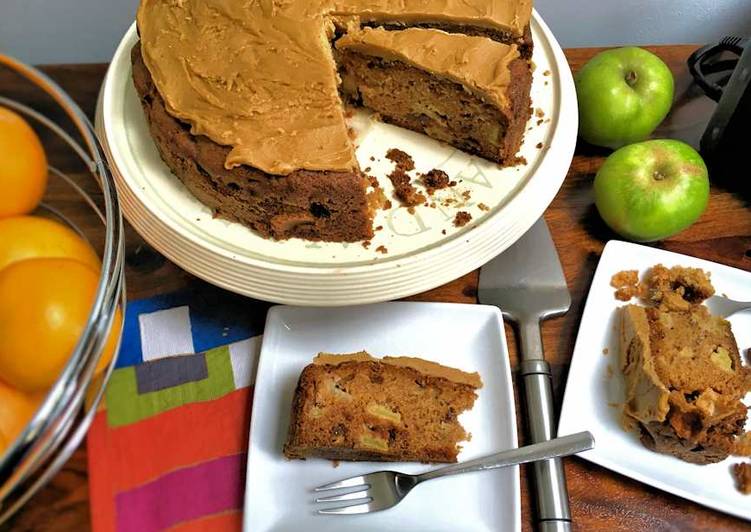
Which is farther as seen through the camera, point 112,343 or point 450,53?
point 450,53

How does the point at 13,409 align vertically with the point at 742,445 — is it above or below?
above

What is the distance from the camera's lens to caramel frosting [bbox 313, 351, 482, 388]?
1.53m

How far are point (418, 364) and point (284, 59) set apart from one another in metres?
0.78

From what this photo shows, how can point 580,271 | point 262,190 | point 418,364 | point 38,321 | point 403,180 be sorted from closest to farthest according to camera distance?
point 38,321 → point 262,190 → point 418,364 → point 403,180 → point 580,271

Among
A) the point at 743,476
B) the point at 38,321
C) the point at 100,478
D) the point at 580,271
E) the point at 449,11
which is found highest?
the point at 449,11

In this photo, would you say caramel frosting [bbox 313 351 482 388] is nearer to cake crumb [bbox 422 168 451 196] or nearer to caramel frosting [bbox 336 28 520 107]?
cake crumb [bbox 422 168 451 196]

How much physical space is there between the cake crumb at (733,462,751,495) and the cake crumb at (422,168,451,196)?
3.03ft

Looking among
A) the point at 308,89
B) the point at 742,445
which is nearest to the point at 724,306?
the point at 742,445

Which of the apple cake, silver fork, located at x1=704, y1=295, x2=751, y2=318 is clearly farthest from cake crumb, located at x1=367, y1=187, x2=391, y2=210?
silver fork, located at x1=704, y1=295, x2=751, y2=318

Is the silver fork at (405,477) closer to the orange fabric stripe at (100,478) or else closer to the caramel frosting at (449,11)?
the orange fabric stripe at (100,478)

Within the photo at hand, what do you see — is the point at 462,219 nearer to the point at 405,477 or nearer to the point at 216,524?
the point at 405,477

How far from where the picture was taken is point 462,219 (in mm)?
1537

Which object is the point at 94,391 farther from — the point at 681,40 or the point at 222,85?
the point at 681,40

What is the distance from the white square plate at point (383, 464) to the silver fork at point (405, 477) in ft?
0.08
